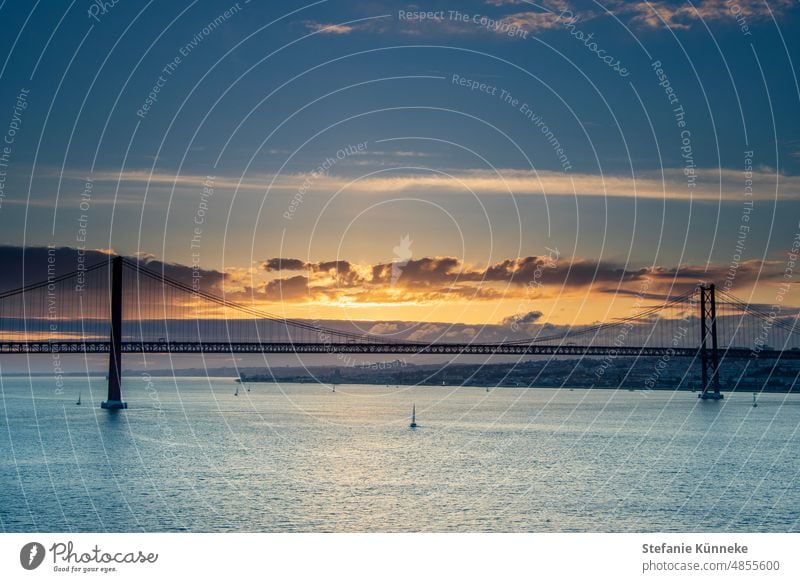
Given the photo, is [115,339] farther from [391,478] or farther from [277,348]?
[391,478]

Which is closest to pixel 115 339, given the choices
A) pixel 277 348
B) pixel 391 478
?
pixel 277 348

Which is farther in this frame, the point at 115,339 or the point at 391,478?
the point at 115,339

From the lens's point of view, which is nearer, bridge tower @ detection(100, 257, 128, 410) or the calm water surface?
the calm water surface

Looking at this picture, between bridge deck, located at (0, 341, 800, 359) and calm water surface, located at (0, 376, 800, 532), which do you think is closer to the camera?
calm water surface, located at (0, 376, 800, 532)

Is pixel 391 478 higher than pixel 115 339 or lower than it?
lower

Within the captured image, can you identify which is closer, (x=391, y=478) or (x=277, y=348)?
(x=391, y=478)
